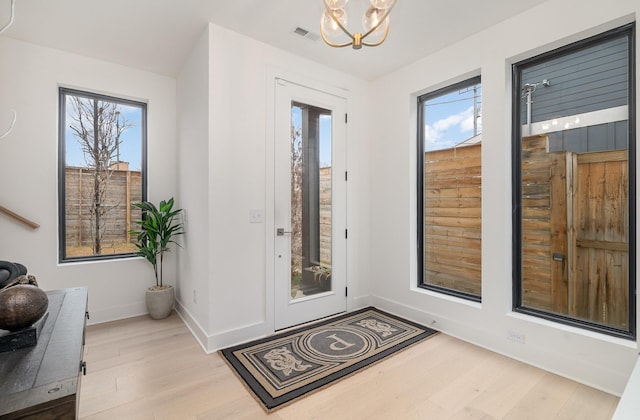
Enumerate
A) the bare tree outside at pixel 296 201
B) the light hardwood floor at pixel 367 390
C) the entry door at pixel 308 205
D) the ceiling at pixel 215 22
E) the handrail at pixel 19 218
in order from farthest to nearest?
the bare tree outside at pixel 296 201 < the entry door at pixel 308 205 < the handrail at pixel 19 218 < the ceiling at pixel 215 22 < the light hardwood floor at pixel 367 390

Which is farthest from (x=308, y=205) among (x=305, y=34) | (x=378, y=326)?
(x=305, y=34)

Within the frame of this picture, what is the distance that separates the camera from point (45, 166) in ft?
9.57

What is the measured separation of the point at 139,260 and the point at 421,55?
147 inches

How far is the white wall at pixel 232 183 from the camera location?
2602 millimetres

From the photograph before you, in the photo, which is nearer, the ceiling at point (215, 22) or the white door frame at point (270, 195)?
the ceiling at point (215, 22)

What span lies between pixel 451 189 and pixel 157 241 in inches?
127

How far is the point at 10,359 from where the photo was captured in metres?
1.11

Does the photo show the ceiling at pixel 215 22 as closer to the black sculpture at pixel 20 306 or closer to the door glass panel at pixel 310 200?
the door glass panel at pixel 310 200

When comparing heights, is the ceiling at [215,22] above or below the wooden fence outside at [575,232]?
above

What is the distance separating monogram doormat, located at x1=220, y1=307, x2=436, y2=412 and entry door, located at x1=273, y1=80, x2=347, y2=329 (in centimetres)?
29

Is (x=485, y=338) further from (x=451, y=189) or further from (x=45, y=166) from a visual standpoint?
(x=45, y=166)

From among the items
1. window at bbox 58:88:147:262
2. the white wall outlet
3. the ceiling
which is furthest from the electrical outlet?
window at bbox 58:88:147:262

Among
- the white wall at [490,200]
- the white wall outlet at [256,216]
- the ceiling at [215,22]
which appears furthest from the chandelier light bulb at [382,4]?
the white wall outlet at [256,216]

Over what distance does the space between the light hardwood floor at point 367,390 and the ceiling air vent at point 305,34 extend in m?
2.80
